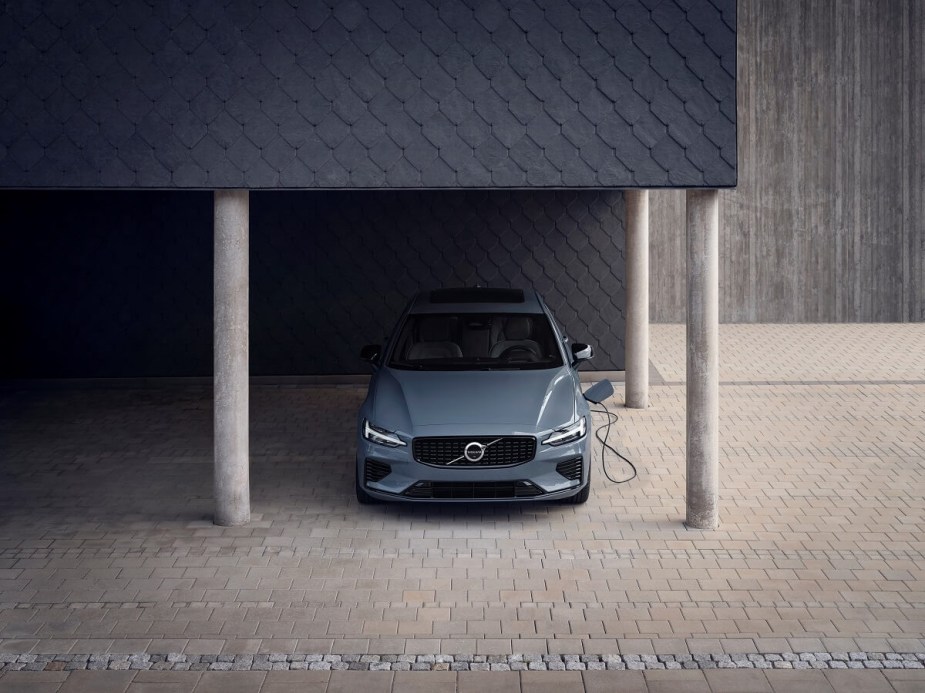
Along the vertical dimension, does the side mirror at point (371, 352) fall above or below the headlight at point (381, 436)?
above

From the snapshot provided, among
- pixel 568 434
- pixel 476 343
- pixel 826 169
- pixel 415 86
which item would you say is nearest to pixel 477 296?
pixel 476 343

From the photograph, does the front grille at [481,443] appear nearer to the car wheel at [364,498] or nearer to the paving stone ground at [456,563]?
the paving stone ground at [456,563]

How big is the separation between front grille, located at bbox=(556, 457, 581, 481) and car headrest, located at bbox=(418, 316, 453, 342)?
1745 mm

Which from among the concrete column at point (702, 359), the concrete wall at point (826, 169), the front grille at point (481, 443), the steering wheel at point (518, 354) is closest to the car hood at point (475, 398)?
the front grille at point (481, 443)

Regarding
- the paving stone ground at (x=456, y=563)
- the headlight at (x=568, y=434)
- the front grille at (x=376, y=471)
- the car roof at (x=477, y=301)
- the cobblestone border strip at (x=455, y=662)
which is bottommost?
the cobblestone border strip at (x=455, y=662)

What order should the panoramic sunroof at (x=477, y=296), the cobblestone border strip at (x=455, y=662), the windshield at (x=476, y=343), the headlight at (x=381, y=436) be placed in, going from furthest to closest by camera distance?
the panoramic sunroof at (x=477, y=296)
the windshield at (x=476, y=343)
the headlight at (x=381, y=436)
the cobblestone border strip at (x=455, y=662)

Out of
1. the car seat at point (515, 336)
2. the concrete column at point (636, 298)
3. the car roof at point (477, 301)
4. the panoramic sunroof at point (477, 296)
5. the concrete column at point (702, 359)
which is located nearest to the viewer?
the concrete column at point (702, 359)

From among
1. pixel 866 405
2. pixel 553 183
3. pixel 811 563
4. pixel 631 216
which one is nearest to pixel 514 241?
pixel 631 216

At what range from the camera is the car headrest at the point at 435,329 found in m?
9.34

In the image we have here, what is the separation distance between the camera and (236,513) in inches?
321

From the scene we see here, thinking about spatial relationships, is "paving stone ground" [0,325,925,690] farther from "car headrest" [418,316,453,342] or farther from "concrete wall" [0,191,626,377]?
"concrete wall" [0,191,626,377]

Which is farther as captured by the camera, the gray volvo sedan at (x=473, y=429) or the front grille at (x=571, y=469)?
the front grille at (x=571, y=469)

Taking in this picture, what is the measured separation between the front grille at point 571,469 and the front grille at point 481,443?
0.28 meters

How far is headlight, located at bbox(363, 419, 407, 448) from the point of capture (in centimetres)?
805
